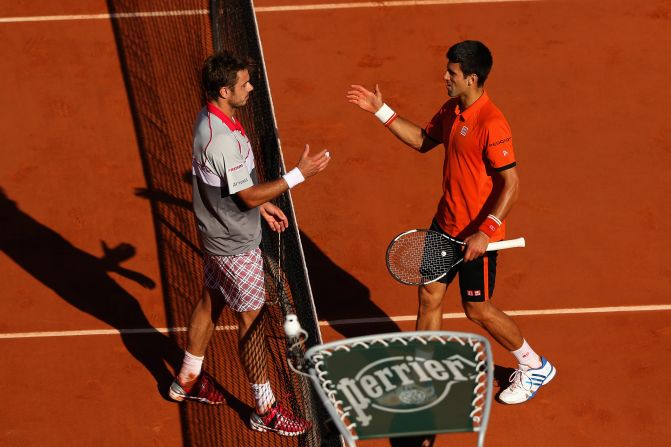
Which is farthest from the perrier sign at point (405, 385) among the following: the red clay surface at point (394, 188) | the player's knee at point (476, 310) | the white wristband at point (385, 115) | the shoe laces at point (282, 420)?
the white wristband at point (385, 115)

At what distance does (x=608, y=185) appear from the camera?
8.00 meters

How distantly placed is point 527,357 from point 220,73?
8.72ft

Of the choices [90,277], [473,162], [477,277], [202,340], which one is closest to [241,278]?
[202,340]

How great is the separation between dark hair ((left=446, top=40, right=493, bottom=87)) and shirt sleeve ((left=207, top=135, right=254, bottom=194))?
142 centimetres

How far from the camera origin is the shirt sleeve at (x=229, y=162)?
526cm

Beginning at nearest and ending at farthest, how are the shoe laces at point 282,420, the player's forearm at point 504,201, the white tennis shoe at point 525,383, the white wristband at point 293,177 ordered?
1. the white wristband at point 293,177
2. the player's forearm at point 504,201
3. the shoe laces at point 282,420
4. the white tennis shoe at point 525,383

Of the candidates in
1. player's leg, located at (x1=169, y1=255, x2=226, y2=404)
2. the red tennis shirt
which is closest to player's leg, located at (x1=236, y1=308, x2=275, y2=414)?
player's leg, located at (x1=169, y1=255, x2=226, y2=404)

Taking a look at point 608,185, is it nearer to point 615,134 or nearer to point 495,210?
point 615,134

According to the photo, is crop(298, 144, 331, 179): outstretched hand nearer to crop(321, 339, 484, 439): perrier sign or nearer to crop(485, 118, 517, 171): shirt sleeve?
crop(485, 118, 517, 171): shirt sleeve

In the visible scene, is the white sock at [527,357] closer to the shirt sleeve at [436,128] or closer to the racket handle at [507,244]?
the racket handle at [507,244]

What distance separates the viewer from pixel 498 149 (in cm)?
548

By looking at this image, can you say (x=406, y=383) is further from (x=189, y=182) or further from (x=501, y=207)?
(x=189, y=182)

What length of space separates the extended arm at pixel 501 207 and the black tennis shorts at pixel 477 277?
0.22m

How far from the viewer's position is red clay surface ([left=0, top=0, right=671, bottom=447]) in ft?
20.6
